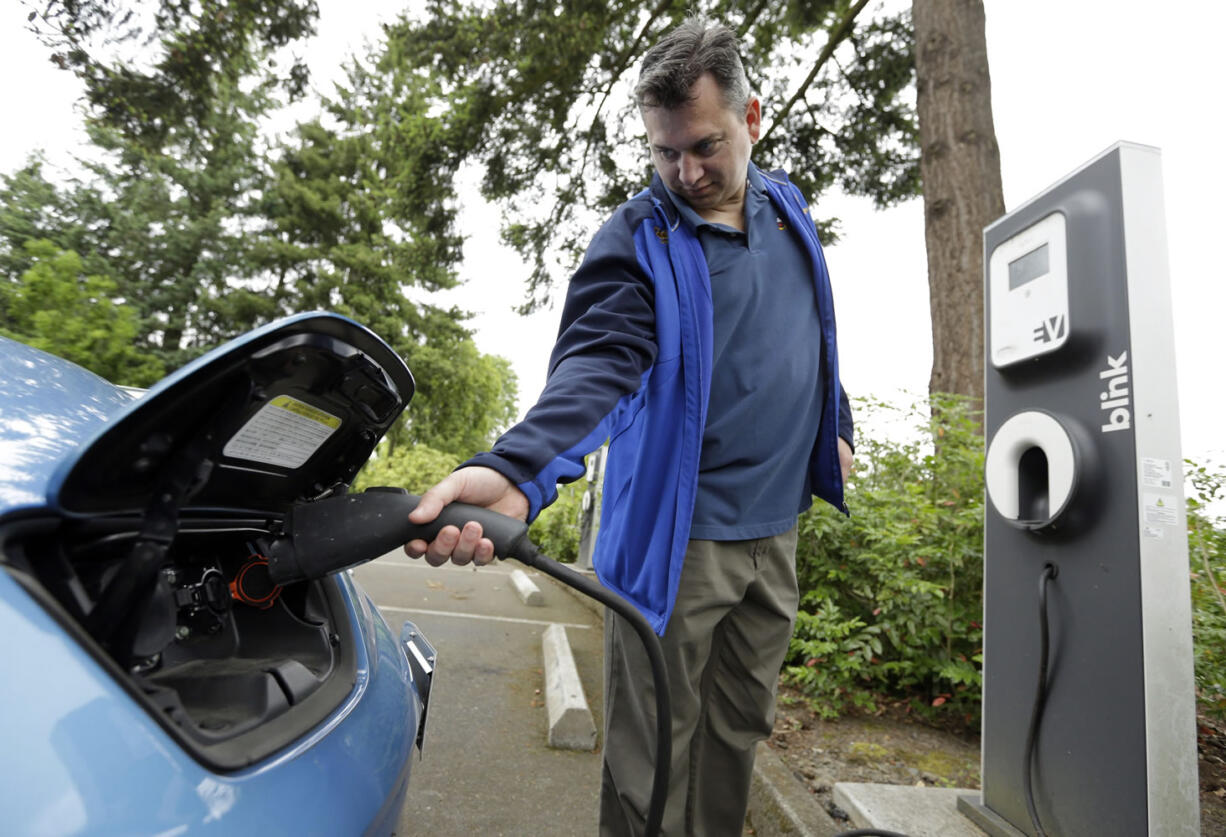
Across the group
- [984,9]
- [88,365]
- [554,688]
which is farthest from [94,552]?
[984,9]

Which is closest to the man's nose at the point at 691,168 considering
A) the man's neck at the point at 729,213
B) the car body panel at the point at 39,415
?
the man's neck at the point at 729,213

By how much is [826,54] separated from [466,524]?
27.9 feet

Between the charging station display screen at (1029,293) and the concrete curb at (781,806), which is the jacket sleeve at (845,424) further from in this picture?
the concrete curb at (781,806)

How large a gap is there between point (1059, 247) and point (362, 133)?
29504 millimetres

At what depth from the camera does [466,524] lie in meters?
1.15

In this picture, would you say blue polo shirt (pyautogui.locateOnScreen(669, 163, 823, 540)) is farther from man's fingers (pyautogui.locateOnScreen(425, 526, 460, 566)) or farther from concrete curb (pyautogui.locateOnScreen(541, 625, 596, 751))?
concrete curb (pyautogui.locateOnScreen(541, 625, 596, 751))

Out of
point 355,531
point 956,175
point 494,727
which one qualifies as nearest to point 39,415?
point 355,531

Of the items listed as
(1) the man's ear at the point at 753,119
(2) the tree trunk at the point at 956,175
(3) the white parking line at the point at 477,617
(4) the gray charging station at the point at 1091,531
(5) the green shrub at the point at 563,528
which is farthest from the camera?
(5) the green shrub at the point at 563,528

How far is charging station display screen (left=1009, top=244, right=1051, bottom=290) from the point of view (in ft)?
7.45

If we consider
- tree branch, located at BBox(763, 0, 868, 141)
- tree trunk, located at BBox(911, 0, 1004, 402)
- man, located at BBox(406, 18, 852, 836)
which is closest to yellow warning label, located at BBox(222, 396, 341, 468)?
man, located at BBox(406, 18, 852, 836)

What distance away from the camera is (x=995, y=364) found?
251 centimetres

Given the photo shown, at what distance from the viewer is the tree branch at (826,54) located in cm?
767

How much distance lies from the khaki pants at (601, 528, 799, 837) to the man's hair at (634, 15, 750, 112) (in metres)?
1.03

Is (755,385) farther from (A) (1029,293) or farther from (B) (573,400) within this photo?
(A) (1029,293)
